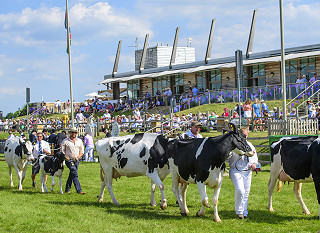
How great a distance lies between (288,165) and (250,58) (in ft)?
106

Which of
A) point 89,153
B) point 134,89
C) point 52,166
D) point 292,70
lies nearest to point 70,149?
point 52,166

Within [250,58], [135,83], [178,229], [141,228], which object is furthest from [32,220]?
[135,83]

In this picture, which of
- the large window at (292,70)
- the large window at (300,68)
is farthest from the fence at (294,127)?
the large window at (292,70)

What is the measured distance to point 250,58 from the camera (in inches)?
1667

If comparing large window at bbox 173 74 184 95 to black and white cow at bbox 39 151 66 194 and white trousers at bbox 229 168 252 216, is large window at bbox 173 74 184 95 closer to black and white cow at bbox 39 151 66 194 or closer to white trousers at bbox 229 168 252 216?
black and white cow at bbox 39 151 66 194

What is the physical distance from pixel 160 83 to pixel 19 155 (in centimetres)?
3523

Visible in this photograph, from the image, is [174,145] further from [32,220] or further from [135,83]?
[135,83]

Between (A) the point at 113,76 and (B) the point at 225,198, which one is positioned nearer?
(B) the point at 225,198

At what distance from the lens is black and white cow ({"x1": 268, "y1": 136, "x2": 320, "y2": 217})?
10.5 meters

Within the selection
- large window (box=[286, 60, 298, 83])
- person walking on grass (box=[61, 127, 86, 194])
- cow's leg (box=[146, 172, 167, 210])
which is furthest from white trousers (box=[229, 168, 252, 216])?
large window (box=[286, 60, 298, 83])

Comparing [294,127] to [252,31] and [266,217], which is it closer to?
[266,217]

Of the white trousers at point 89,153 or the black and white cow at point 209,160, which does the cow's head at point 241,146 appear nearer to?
the black and white cow at point 209,160

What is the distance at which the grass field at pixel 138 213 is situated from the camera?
33.1 ft

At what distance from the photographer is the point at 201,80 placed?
154 ft
